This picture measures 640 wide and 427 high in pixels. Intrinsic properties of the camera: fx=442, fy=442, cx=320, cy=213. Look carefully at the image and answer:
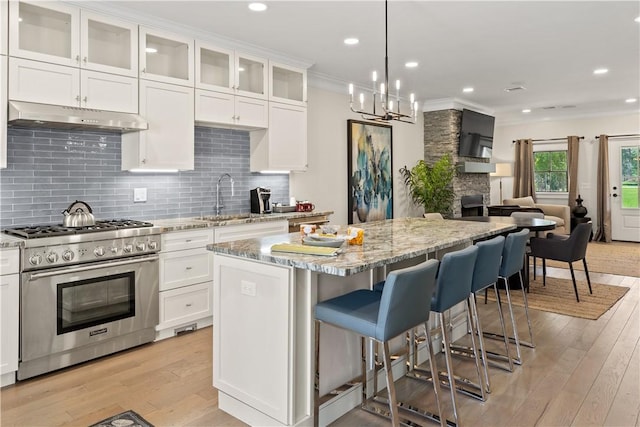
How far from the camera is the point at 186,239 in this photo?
378 cm

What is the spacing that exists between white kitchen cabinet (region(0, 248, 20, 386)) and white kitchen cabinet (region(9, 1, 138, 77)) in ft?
4.56

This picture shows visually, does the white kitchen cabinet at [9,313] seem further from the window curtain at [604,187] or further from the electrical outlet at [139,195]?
the window curtain at [604,187]


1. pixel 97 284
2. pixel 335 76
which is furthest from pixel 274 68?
pixel 97 284

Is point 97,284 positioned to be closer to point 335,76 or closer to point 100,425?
point 100,425

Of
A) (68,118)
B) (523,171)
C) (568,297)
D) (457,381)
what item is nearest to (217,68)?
(68,118)

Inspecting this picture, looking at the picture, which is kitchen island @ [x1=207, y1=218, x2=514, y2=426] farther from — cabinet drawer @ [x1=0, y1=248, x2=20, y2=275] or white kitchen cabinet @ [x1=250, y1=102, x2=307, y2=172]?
white kitchen cabinet @ [x1=250, y1=102, x2=307, y2=172]

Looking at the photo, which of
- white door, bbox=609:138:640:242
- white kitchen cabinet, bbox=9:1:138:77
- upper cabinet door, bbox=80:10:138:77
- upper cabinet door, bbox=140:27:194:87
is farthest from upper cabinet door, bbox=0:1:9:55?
white door, bbox=609:138:640:242

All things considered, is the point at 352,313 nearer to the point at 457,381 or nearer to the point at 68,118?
the point at 457,381

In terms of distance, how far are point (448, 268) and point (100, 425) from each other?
6.70ft

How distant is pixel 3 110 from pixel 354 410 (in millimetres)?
2966

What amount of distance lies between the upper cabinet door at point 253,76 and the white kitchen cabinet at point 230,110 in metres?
0.11

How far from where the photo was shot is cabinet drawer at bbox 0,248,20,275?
9.06 feet

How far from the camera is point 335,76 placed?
5.80 metres

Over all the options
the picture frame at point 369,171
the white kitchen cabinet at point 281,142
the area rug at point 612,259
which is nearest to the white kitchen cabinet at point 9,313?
the white kitchen cabinet at point 281,142
